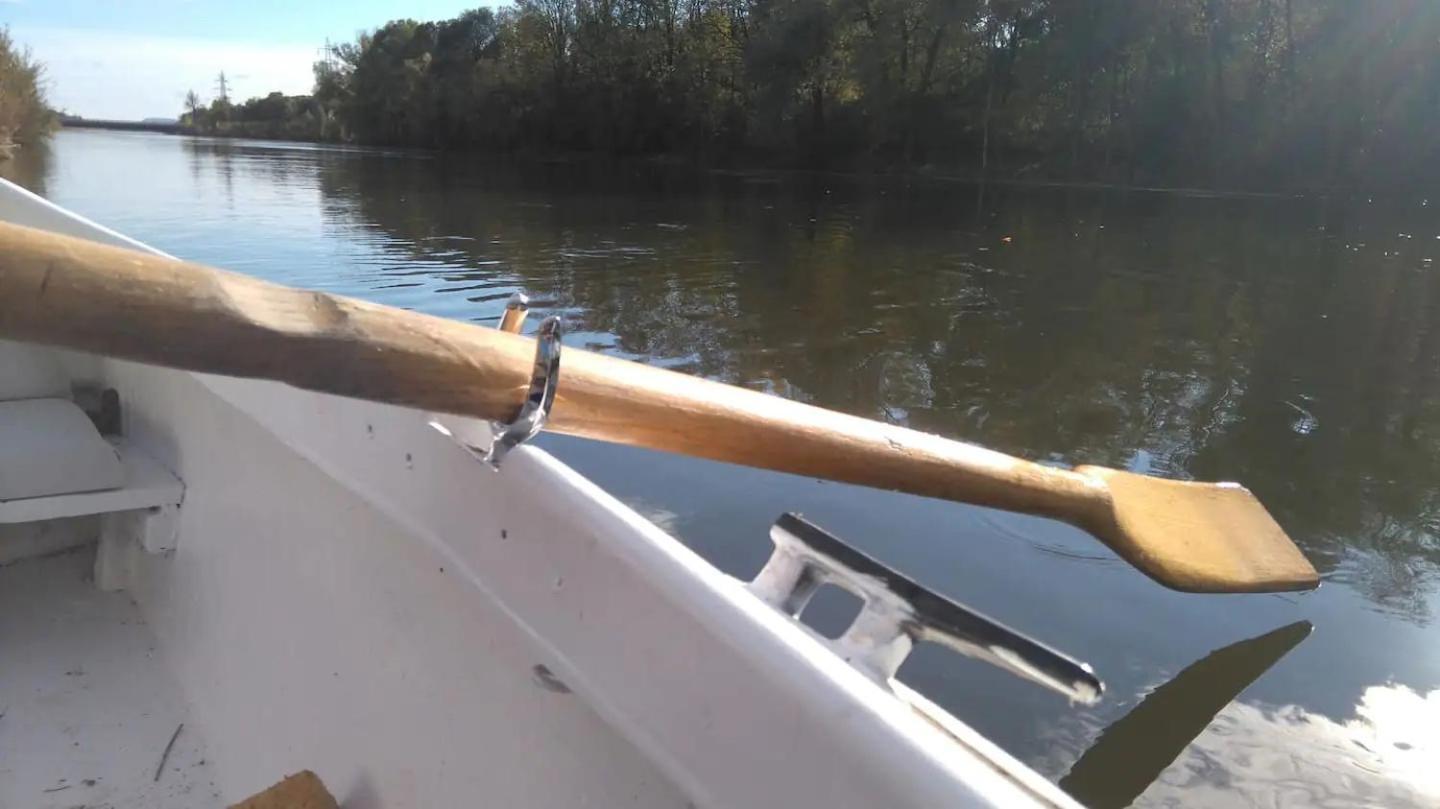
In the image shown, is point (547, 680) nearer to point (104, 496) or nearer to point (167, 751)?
point (167, 751)

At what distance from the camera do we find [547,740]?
1.24m

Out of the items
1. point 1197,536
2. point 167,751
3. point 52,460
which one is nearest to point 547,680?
point 167,751

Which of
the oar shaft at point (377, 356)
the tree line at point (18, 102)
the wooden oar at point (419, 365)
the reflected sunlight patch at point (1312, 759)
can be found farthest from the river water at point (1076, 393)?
the tree line at point (18, 102)

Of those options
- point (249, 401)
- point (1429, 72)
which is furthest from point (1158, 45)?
point (249, 401)

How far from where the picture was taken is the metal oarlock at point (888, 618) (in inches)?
40.9

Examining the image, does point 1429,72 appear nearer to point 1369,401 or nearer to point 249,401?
point 1369,401

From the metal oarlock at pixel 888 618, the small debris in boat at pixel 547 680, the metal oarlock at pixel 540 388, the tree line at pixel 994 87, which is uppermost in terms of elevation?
the tree line at pixel 994 87

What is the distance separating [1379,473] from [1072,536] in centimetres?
194

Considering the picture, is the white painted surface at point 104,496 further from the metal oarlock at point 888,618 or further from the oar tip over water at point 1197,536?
the oar tip over water at point 1197,536

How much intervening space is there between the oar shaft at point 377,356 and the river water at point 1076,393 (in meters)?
1.44

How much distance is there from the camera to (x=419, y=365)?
1008mm

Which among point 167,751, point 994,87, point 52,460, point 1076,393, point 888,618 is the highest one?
point 994,87

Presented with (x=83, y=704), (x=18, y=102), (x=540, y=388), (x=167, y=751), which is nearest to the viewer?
(x=540, y=388)

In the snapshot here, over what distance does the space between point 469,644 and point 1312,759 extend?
2.16m
